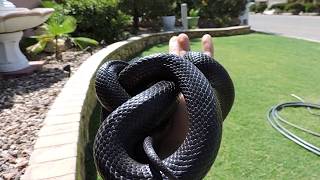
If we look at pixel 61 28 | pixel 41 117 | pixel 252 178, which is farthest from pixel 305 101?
pixel 61 28

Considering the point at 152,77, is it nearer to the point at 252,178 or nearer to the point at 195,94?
the point at 195,94

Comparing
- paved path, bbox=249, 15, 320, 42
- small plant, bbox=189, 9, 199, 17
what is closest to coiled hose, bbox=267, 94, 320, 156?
paved path, bbox=249, 15, 320, 42

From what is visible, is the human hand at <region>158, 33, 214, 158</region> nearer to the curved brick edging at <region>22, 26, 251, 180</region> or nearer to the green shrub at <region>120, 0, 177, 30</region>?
the curved brick edging at <region>22, 26, 251, 180</region>

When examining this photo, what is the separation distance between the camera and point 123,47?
8688 millimetres

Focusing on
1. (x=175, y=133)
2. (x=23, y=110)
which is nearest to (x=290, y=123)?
(x=23, y=110)

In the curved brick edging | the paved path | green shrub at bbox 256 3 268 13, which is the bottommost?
green shrub at bbox 256 3 268 13

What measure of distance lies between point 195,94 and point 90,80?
12.5 feet

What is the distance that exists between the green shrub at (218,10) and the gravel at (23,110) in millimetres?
11855

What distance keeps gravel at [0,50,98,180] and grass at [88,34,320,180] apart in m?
1.46

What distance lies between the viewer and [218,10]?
719 inches

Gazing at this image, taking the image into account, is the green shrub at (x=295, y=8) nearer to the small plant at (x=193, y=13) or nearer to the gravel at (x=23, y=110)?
the small plant at (x=193, y=13)

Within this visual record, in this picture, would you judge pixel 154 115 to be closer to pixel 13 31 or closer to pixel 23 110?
pixel 23 110

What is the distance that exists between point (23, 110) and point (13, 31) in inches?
94.1

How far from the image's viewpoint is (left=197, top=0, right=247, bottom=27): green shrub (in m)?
18.1
